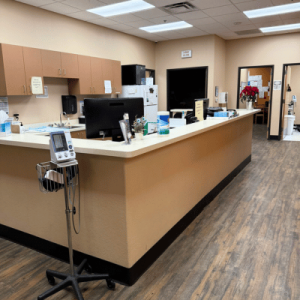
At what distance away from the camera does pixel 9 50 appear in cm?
389

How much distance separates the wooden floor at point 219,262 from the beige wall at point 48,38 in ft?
8.65

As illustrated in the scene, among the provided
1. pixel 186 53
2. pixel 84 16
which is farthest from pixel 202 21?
pixel 84 16

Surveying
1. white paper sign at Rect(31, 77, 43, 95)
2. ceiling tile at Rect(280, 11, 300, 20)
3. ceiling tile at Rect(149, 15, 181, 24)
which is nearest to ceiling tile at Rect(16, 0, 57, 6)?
white paper sign at Rect(31, 77, 43, 95)

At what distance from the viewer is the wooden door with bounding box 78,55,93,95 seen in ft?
16.5

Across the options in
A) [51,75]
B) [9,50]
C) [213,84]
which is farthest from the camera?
[213,84]

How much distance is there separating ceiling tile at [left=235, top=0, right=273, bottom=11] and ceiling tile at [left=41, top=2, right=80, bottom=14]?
9.19ft

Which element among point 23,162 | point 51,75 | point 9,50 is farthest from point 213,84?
point 23,162

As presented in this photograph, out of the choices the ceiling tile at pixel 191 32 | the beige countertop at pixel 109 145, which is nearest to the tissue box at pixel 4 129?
the beige countertop at pixel 109 145

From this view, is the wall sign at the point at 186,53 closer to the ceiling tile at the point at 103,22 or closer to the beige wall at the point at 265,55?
the beige wall at the point at 265,55

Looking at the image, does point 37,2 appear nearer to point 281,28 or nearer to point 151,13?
point 151,13

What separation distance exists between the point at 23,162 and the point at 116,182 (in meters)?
1.00

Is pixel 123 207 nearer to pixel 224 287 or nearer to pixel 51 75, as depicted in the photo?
pixel 224 287

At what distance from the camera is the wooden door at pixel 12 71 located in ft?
12.6

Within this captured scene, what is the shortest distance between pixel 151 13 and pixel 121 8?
59 cm
